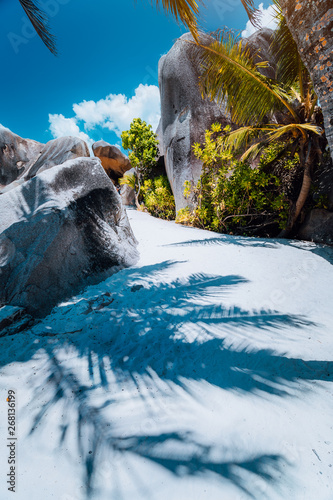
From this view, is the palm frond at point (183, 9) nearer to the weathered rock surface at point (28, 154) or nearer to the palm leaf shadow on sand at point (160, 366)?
the palm leaf shadow on sand at point (160, 366)

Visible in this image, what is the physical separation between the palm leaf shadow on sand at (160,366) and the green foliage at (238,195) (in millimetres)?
3669

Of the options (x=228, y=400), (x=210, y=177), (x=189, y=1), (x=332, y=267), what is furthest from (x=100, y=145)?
(x=228, y=400)

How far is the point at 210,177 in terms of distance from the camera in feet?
21.4

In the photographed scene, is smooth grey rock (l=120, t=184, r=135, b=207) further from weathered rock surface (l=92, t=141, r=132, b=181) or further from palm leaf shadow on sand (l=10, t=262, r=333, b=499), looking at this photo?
palm leaf shadow on sand (l=10, t=262, r=333, b=499)

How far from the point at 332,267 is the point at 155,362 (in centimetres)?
323

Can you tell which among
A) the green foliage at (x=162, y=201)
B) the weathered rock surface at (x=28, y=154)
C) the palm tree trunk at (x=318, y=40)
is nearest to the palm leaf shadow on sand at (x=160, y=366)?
the palm tree trunk at (x=318, y=40)

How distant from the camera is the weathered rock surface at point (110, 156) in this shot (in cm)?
1855

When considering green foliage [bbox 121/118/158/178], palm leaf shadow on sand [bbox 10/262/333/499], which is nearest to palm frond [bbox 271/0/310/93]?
palm leaf shadow on sand [bbox 10/262/333/499]

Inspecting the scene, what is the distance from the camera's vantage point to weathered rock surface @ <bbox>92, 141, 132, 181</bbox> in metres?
18.5

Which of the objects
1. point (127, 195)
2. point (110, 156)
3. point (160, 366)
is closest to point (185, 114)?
point (127, 195)

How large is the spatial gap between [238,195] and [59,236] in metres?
4.78

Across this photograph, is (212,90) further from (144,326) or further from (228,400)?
(228,400)

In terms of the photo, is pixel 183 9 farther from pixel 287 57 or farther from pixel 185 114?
pixel 185 114

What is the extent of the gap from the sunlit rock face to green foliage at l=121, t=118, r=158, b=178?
7709mm
